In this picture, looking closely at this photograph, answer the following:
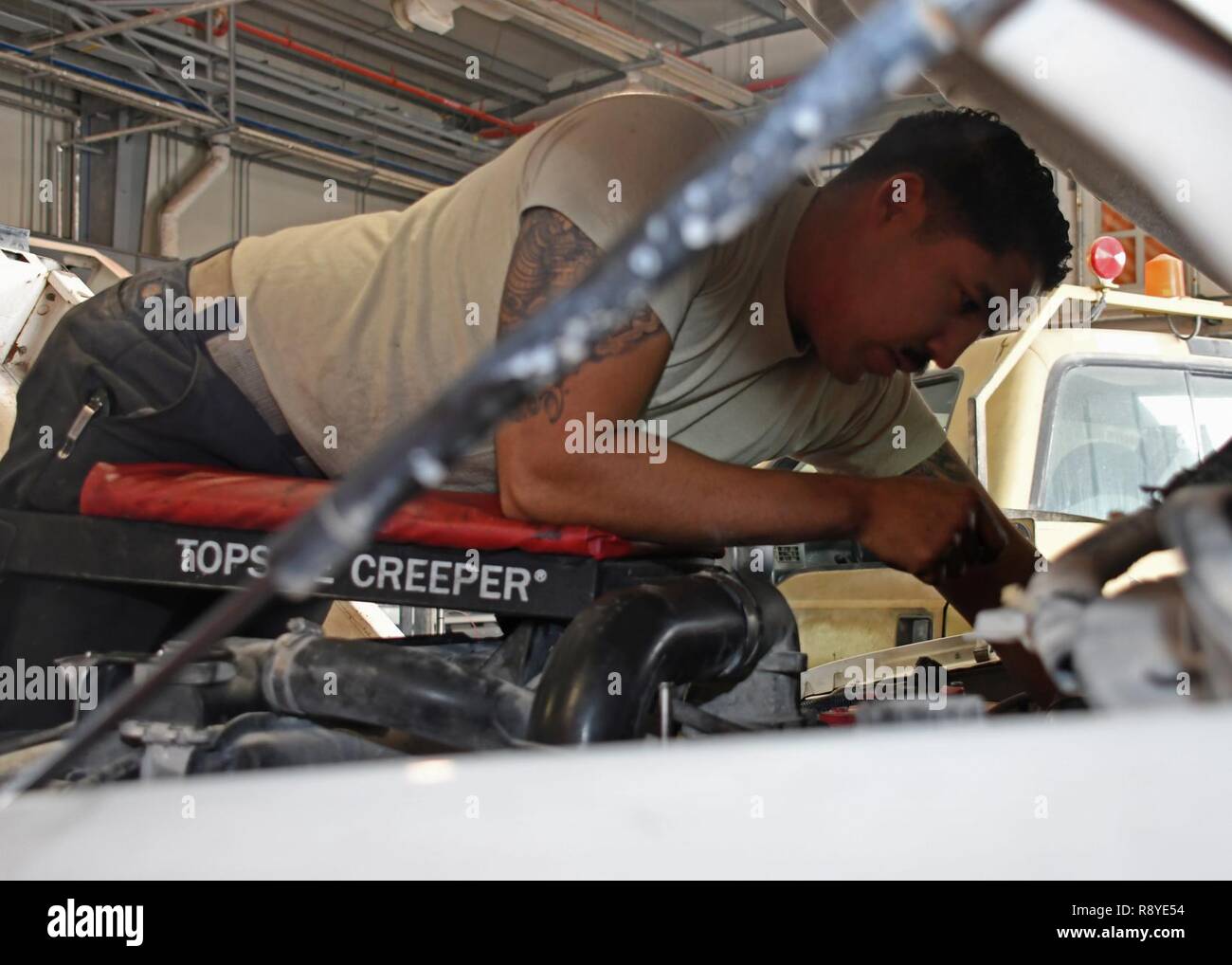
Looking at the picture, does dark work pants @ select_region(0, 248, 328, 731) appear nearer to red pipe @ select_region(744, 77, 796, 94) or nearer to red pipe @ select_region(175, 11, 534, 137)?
red pipe @ select_region(175, 11, 534, 137)

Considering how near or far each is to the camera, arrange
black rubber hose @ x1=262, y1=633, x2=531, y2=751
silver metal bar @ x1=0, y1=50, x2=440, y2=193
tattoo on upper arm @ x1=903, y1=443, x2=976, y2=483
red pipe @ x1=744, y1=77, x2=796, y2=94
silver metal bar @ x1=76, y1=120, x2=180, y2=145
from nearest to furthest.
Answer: black rubber hose @ x1=262, y1=633, x2=531, y2=751 < tattoo on upper arm @ x1=903, y1=443, x2=976, y2=483 < silver metal bar @ x1=0, y1=50, x2=440, y2=193 < silver metal bar @ x1=76, y1=120, x2=180, y2=145 < red pipe @ x1=744, y1=77, x2=796, y2=94

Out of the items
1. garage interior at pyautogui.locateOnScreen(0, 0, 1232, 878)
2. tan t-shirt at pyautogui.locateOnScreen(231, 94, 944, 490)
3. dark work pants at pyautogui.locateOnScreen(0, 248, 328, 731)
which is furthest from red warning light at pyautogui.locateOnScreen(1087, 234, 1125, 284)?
dark work pants at pyautogui.locateOnScreen(0, 248, 328, 731)

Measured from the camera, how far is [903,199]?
1554mm

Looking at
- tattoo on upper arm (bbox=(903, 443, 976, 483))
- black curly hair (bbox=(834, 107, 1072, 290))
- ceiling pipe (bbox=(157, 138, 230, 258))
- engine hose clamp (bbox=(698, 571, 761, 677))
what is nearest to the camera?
engine hose clamp (bbox=(698, 571, 761, 677))

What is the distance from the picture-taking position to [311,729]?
4.43ft

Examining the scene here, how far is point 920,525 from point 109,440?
106 cm

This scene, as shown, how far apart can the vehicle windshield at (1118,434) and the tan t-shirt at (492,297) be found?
169 centimetres

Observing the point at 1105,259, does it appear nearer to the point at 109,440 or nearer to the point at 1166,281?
the point at 1166,281

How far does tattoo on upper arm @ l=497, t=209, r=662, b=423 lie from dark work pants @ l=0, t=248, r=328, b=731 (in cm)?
48

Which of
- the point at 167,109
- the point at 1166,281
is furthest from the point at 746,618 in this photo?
the point at 167,109

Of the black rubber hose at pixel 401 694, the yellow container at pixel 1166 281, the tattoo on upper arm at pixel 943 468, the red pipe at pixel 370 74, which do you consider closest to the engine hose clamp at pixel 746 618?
the black rubber hose at pixel 401 694

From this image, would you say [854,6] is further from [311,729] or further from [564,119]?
[311,729]

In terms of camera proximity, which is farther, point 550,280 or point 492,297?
point 492,297

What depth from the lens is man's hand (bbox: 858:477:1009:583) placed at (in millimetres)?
1448
